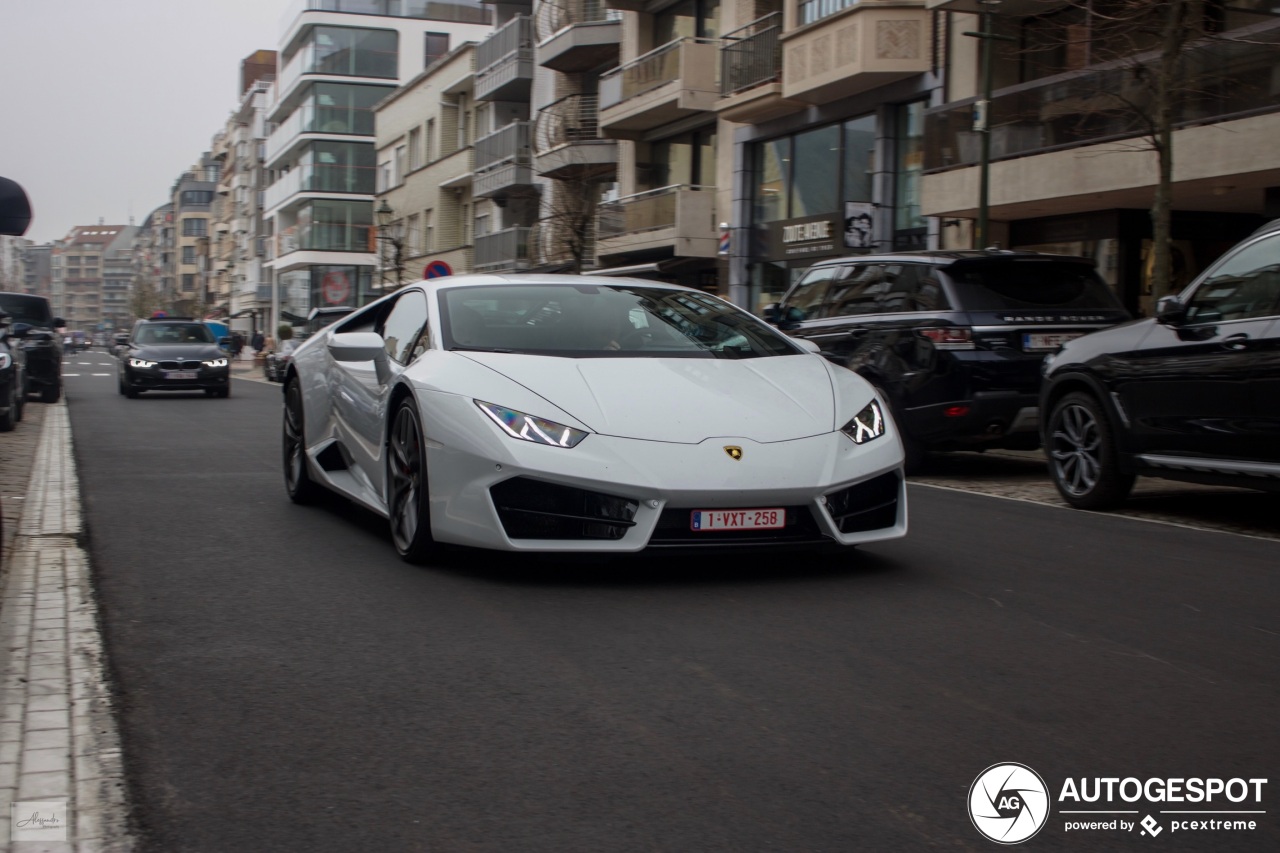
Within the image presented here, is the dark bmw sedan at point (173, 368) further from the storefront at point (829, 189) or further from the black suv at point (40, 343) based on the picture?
the storefront at point (829, 189)

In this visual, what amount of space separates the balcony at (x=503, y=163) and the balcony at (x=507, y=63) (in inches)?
59.3

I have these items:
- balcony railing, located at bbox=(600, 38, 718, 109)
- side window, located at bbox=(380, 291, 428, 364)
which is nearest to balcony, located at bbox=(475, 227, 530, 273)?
balcony railing, located at bbox=(600, 38, 718, 109)

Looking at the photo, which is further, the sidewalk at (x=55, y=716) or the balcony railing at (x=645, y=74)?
the balcony railing at (x=645, y=74)

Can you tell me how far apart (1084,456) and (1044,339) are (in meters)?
1.97

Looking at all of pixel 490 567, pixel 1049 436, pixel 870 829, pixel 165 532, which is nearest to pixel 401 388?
pixel 490 567

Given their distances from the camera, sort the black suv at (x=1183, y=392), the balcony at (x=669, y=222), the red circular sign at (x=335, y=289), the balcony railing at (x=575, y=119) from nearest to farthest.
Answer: the black suv at (x=1183, y=392) < the balcony at (x=669, y=222) < the balcony railing at (x=575, y=119) < the red circular sign at (x=335, y=289)

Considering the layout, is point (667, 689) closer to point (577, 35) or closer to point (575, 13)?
point (577, 35)

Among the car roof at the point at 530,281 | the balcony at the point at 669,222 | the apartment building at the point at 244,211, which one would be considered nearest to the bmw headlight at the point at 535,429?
the car roof at the point at 530,281

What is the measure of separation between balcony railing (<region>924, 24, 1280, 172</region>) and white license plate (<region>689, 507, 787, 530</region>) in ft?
31.7

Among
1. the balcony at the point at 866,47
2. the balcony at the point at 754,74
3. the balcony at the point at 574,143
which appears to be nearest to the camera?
the balcony at the point at 866,47

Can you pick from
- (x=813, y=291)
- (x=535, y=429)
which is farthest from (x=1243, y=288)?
(x=813, y=291)

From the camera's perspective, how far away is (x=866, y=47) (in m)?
24.8

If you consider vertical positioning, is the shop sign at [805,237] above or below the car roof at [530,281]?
above

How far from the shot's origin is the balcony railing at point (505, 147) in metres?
46.2
